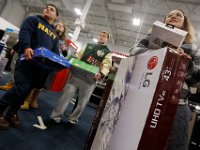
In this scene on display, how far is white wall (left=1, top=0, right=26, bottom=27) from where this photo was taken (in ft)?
39.6

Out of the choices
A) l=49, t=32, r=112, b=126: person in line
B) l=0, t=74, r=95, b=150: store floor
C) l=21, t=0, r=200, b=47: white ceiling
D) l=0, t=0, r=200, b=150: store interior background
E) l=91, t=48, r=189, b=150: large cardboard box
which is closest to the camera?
l=91, t=48, r=189, b=150: large cardboard box

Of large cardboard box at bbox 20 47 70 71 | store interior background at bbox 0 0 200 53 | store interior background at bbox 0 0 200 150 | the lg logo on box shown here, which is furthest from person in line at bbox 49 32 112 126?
store interior background at bbox 0 0 200 53

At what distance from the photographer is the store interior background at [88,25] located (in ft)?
6.03

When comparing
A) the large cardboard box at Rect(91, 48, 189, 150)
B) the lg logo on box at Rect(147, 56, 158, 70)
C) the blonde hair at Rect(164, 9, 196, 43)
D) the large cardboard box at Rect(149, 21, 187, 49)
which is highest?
the blonde hair at Rect(164, 9, 196, 43)

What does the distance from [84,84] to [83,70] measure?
0.25m

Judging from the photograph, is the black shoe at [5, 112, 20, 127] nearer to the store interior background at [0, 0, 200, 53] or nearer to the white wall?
the store interior background at [0, 0, 200, 53]

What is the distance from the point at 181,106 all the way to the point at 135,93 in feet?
1.07

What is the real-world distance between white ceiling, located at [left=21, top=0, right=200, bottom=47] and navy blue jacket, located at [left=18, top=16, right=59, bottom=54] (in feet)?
21.3

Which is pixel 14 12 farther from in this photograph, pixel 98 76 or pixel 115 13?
pixel 98 76

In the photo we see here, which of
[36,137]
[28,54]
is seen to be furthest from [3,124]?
[28,54]

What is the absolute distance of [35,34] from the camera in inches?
74.7

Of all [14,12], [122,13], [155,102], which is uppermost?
[122,13]

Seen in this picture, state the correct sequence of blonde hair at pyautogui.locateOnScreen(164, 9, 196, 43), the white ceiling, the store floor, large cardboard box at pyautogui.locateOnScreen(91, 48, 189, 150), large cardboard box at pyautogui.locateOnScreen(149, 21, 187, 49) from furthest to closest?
1. the white ceiling
2. the store floor
3. blonde hair at pyautogui.locateOnScreen(164, 9, 196, 43)
4. large cardboard box at pyautogui.locateOnScreen(149, 21, 187, 49)
5. large cardboard box at pyautogui.locateOnScreen(91, 48, 189, 150)

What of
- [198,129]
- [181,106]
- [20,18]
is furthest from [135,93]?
[20,18]
